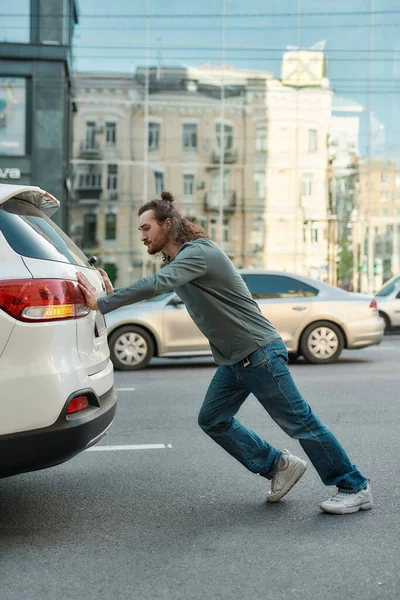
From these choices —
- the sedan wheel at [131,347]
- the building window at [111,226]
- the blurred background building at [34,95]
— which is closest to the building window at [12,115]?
the blurred background building at [34,95]

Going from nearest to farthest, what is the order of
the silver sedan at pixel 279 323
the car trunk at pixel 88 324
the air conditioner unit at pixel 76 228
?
the car trunk at pixel 88 324 → the silver sedan at pixel 279 323 → the air conditioner unit at pixel 76 228

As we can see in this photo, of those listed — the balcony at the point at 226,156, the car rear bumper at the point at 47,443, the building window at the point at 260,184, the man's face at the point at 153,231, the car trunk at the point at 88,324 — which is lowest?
the car rear bumper at the point at 47,443

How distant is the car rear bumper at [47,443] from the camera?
368 cm

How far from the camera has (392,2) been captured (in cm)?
2505

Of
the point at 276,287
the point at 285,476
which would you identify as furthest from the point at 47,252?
the point at 276,287

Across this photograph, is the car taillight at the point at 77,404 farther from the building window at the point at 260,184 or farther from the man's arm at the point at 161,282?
the building window at the point at 260,184

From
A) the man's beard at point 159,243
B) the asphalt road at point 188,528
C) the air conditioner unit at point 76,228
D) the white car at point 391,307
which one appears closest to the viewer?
the asphalt road at point 188,528

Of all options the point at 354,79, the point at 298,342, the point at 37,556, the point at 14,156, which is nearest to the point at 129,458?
the point at 37,556

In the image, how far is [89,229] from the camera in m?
24.2

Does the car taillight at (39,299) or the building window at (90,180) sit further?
the building window at (90,180)

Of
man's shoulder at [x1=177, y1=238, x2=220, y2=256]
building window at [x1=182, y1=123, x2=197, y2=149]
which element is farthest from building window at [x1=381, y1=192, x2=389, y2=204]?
man's shoulder at [x1=177, y1=238, x2=220, y2=256]

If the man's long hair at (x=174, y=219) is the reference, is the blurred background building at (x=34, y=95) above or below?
above

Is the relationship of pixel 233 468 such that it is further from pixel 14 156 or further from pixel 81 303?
pixel 14 156

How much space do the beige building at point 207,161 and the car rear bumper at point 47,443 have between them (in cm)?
2037
